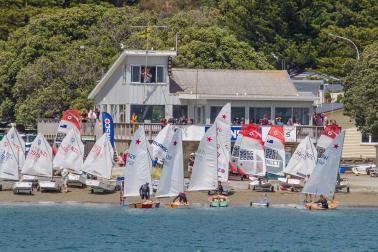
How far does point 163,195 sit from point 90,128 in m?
12.5

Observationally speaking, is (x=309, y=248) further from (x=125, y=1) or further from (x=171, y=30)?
(x=125, y=1)

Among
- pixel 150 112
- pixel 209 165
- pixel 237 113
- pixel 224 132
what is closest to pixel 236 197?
pixel 209 165

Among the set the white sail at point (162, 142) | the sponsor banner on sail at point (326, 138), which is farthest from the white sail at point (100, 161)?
the sponsor banner on sail at point (326, 138)

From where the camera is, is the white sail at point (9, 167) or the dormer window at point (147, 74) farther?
the dormer window at point (147, 74)

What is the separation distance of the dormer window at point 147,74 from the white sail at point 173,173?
41.4 ft

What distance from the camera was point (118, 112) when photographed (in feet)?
290

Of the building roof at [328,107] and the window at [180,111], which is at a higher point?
the building roof at [328,107]

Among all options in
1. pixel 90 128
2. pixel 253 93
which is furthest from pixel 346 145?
pixel 90 128

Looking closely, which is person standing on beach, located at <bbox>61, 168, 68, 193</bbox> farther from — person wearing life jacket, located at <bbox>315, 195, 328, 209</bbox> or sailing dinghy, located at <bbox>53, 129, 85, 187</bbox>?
person wearing life jacket, located at <bbox>315, 195, 328, 209</bbox>

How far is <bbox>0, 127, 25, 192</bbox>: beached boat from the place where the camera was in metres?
79.5

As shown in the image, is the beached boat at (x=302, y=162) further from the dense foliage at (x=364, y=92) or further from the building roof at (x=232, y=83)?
the dense foliage at (x=364, y=92)

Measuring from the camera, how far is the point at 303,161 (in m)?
79.2

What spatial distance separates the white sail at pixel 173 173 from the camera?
73.9 metres

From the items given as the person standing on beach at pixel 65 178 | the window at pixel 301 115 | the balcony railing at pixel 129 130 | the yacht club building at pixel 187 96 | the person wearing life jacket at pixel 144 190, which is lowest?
the person wearing life jacket at pixel 144 190
